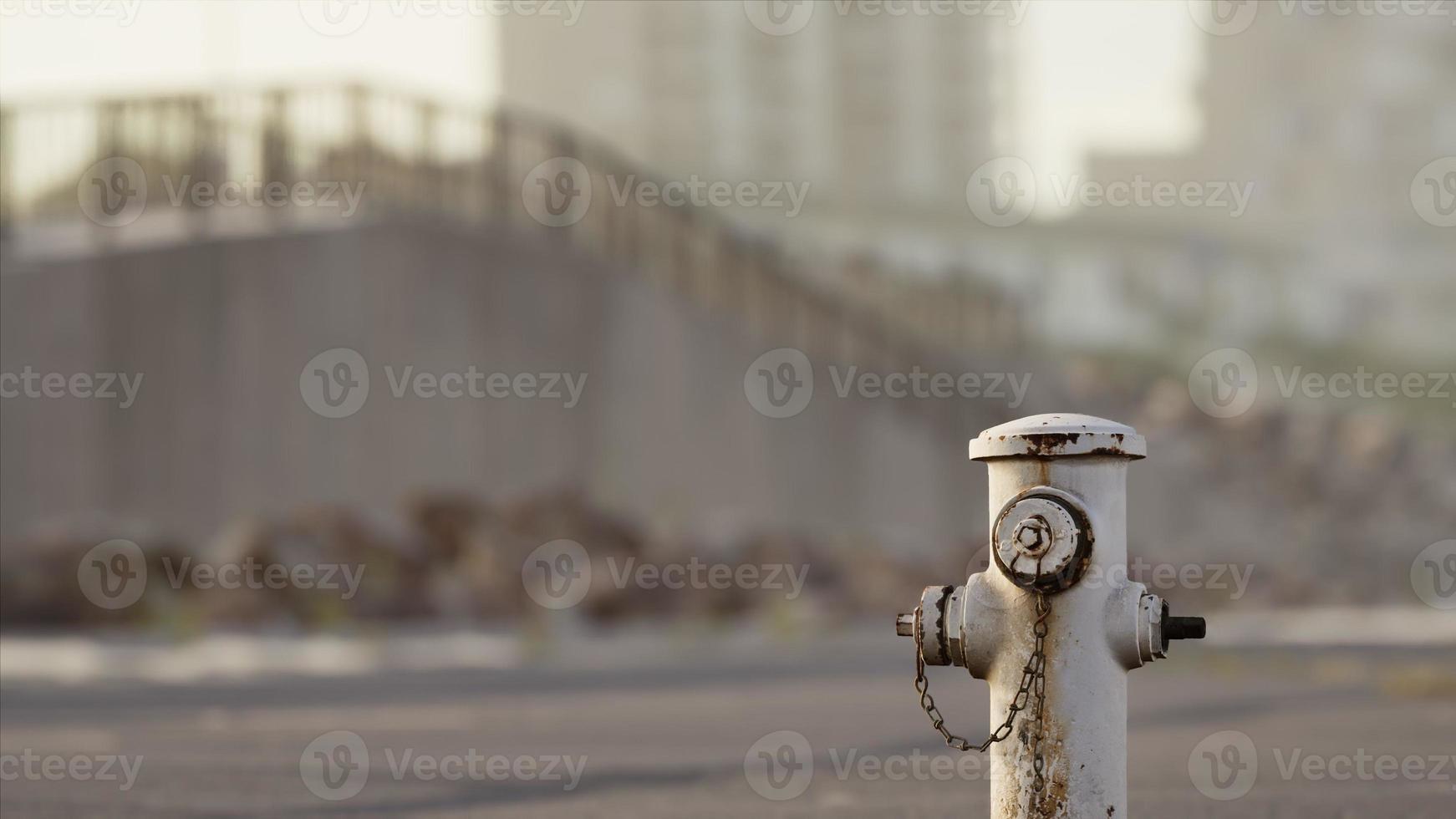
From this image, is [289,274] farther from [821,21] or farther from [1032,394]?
[821,21]

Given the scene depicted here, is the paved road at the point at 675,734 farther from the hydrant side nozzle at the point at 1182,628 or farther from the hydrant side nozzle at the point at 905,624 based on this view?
the hydrant side nozzle at the point at 1182,628

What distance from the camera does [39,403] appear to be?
18156mm

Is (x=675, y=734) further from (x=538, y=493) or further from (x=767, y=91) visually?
(x=767, y=91)

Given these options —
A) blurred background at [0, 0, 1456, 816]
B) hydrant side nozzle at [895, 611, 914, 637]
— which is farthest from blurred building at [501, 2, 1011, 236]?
hydrant side nozzle at [895, 611, 914, 637]

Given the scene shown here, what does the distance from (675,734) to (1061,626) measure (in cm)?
571

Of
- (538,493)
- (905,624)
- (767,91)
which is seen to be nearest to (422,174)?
(538,493)

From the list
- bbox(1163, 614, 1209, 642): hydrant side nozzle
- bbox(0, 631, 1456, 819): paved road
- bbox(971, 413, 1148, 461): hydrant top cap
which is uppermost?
bbox(971, 413, 1148, 461): hydrant top cap

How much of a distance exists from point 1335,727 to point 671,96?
66519 millimetres

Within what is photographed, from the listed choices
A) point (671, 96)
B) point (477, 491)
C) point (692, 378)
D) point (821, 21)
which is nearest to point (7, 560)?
point (477, 491)

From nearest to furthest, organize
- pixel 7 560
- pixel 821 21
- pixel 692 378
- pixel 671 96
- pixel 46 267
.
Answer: pixel 7 560 → pixel 46 267 → pixel 692 378 → pixel 671 96 → pixel 821 21

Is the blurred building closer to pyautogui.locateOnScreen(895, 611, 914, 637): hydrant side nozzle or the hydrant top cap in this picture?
pyautogui.locateOnScreen(895, 611, 914, 637): hydrant side nozzle

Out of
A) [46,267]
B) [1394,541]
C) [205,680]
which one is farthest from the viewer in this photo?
[1394,541]

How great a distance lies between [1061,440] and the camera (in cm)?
452

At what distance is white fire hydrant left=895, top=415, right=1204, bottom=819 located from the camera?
440 cm
